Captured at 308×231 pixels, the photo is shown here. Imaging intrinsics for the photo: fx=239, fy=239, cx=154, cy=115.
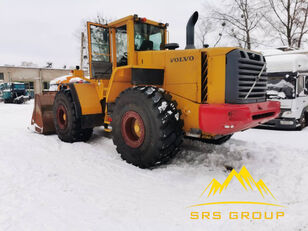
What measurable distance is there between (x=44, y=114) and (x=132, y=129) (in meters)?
3.39

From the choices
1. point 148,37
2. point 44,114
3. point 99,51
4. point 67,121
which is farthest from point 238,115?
point 44,114

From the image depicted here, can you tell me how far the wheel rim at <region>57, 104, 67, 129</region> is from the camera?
19.5 ft

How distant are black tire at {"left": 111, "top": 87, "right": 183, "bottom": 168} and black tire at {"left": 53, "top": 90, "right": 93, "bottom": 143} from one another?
5.34 feet

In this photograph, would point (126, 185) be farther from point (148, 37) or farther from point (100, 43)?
point (100, 43)

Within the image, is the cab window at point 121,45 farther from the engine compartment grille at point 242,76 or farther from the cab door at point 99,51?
the engine compartment grille at point 242,76

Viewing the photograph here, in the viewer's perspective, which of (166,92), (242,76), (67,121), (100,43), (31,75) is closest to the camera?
(242,76)

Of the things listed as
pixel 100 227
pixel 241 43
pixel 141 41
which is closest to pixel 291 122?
pixel 141 41

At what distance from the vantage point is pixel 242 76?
12.3 ft

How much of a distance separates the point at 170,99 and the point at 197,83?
21.0 inches

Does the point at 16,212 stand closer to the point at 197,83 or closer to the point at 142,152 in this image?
the point at 142,152

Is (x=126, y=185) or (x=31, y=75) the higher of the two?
(x=31, y=75)

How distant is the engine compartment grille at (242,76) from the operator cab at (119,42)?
2.03 metres

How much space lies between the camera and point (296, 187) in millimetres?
3402

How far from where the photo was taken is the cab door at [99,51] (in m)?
5.47
